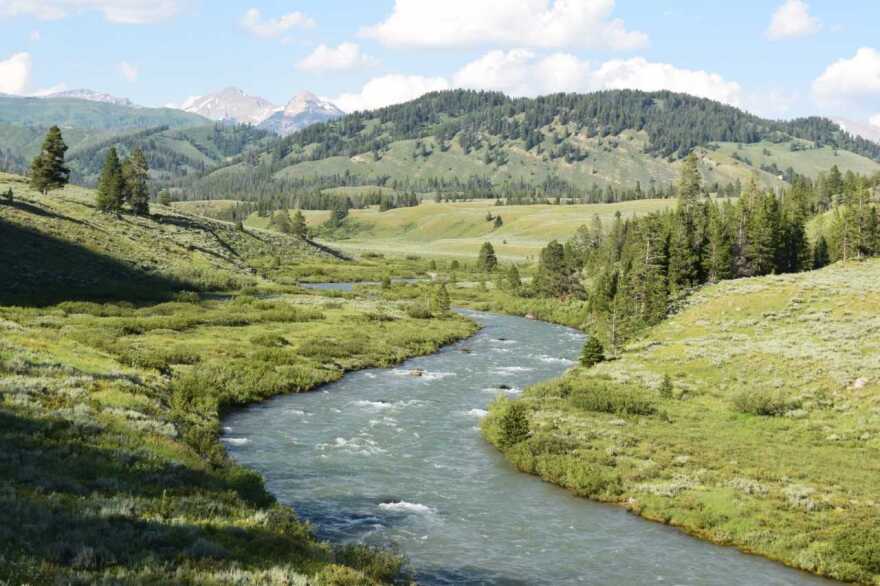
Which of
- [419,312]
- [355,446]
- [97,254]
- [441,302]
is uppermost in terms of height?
[97,254]

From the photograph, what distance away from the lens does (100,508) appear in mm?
17484

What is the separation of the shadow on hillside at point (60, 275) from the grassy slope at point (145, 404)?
10.5 inches

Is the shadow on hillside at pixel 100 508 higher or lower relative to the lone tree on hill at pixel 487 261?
lower

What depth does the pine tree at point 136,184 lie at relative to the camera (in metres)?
133

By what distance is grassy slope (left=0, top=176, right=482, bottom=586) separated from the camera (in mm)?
15344

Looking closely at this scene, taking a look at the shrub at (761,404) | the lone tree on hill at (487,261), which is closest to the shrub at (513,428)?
the shrub at (761,404)

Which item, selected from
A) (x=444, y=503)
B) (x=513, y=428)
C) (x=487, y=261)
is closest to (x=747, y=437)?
(x=513, y=428)

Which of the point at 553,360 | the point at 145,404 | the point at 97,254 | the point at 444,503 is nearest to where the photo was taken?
the point at 444,503

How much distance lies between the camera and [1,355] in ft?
112

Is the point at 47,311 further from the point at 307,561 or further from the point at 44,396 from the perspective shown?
the point at 307,561

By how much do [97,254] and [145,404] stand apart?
228ft

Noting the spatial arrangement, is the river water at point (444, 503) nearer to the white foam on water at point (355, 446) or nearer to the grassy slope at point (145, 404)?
the white foam on water at point (355, 446)

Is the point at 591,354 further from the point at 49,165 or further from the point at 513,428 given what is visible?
the point at 49,165

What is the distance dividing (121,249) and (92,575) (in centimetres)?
9834
